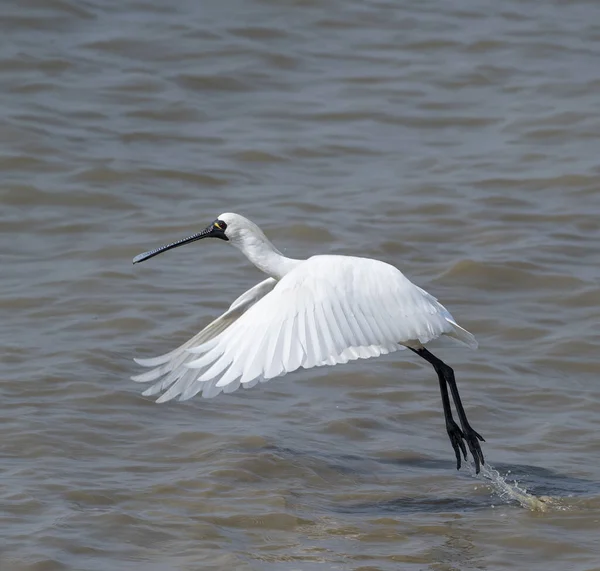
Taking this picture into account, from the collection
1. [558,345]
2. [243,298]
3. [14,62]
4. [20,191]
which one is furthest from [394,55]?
[243,298]

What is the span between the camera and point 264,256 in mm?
8055

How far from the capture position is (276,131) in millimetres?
13672

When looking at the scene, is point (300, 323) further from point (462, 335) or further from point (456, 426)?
point (456, 426)

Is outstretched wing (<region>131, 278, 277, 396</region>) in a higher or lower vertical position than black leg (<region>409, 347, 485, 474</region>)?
higher

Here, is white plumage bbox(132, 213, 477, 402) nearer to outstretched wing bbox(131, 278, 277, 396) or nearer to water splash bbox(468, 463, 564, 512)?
outstretched wing bbox(131, 278, 277, 396)

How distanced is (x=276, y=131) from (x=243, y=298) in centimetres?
586

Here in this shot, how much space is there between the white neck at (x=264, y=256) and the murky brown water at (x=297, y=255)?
100cm

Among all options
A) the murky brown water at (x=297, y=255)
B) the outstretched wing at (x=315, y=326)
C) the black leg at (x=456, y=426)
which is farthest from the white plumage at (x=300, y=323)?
the murky brown water at (x=297, y=255)

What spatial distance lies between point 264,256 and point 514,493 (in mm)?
1992

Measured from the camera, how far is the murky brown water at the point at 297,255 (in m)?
7.06

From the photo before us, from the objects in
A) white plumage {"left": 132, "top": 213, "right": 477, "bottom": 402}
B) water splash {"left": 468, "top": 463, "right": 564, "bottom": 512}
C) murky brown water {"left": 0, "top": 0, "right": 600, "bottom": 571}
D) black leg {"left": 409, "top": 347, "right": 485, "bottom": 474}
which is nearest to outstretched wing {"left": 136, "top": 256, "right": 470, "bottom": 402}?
white plumage {"left": 132, "top": 213, "right": 477, "bottom": 402}

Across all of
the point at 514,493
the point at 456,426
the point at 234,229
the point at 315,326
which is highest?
the point at 234,229

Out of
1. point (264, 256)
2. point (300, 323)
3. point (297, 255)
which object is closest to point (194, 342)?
point (264, 256)

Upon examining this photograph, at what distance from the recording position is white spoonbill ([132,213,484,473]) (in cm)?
636
